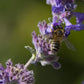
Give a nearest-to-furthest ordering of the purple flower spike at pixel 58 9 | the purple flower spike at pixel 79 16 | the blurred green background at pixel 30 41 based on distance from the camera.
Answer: the purple flower spike at pixel 58 9
the purple flower spike at pixel 79 16
the blurred green background at pixel 30 41

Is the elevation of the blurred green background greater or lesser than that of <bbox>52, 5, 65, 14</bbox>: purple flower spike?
lesser

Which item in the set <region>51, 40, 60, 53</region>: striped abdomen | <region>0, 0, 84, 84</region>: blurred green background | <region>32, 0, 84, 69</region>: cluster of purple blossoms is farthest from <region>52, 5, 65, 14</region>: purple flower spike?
<region>0, 0, 84, 84</region>: blurred green background

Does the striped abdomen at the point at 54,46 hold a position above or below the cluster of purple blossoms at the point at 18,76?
above

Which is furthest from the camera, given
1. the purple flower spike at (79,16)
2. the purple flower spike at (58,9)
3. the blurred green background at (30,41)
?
the blurred green background at (30,41)

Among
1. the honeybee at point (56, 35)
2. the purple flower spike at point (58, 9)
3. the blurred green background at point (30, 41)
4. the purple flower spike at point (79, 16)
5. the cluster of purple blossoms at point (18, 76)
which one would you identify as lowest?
the blurred green background at point (30, 41)

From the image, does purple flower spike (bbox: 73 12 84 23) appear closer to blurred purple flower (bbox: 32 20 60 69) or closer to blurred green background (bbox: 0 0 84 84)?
blurred purple flower (bbox: 32 20 60 69)

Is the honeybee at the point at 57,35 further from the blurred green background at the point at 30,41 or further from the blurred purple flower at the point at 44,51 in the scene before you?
the blurred green background at the point at 30,41

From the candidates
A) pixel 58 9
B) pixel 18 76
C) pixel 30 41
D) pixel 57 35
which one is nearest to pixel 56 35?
pixel 57 35

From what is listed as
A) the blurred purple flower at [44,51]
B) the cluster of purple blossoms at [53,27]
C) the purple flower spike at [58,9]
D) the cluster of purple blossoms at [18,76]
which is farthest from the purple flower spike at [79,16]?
the cluster of purple blossoms at [18,76]
